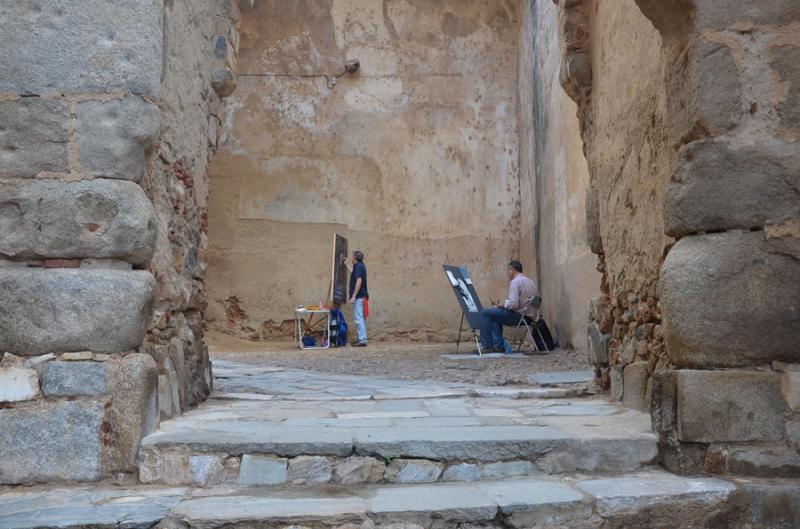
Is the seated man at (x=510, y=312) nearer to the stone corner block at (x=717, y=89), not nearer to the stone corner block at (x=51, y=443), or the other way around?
the stone corner block at (x=717, y=89)

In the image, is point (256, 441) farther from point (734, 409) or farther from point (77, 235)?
point (734, 409)

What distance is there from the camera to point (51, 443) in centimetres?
259

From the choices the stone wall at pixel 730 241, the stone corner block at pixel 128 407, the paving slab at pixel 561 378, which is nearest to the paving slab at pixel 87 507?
Result: the stone corner block at pixel 128 407

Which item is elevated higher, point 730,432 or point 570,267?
point 570,267

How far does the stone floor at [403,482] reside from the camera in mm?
2256

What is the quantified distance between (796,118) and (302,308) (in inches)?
366

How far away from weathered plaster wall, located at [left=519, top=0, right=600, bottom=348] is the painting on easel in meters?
2.77

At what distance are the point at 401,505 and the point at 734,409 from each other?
3.91 feet

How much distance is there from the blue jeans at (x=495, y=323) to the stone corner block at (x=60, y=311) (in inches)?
235

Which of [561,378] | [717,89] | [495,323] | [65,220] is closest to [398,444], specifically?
[65,220]

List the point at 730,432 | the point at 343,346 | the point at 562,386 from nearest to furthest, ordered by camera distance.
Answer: the point at 730,432, the point at 562,386, the point at 343,346

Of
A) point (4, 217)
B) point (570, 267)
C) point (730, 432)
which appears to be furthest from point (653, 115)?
point (570, 267)

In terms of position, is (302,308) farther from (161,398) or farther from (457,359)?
(161,398)

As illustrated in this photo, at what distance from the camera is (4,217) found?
8.91 ft
